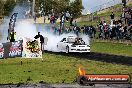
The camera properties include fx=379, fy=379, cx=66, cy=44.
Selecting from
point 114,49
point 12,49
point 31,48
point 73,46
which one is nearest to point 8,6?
point 114,49

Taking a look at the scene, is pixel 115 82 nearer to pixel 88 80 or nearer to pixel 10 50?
pixel 88 80

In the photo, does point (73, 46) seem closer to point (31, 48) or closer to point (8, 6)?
point (31, 48)

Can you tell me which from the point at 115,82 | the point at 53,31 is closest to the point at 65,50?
the point at 53,31

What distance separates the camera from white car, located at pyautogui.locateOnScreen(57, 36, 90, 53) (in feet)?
106

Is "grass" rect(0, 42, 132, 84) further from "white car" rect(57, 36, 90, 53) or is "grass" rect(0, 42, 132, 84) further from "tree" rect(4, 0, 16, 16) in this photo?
"tree" rect(4, 0, 16, 16)

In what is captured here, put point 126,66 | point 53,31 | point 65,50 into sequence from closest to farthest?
point 126,66, point 65,50, point 53,31

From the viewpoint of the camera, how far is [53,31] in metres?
52.5

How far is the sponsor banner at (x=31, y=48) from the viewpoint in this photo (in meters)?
25.3

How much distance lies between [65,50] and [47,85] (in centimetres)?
2154

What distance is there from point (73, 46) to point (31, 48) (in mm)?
8117

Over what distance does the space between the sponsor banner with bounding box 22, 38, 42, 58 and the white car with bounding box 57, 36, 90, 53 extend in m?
7.57

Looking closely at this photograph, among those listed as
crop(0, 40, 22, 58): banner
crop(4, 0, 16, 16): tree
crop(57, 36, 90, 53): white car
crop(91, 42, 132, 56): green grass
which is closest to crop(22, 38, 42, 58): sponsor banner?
crop(0, 40, 22, 58): banner

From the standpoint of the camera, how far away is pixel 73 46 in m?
32.8

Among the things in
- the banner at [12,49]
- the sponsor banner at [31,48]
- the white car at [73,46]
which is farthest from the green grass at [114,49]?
the banner at [12,49]
